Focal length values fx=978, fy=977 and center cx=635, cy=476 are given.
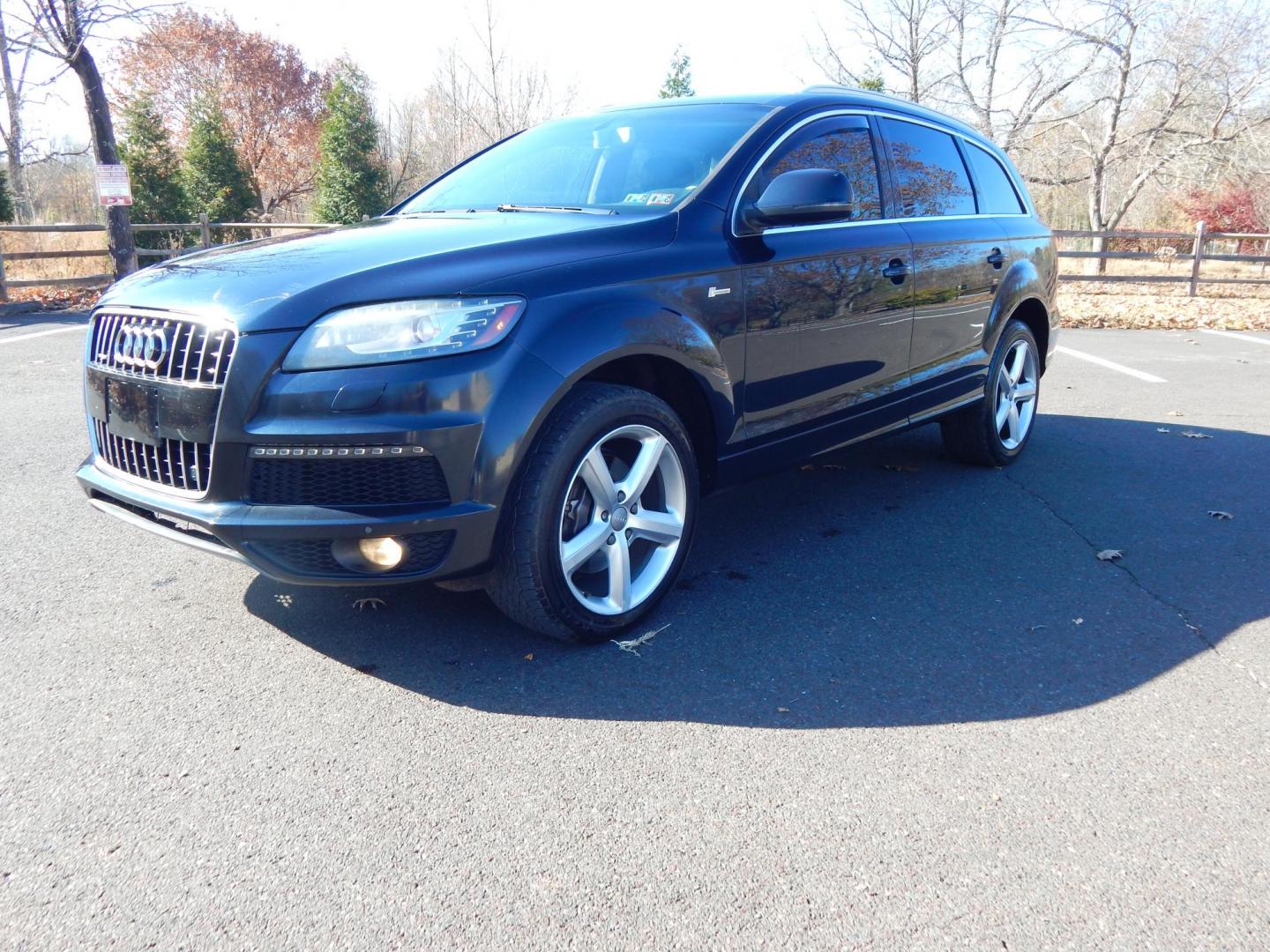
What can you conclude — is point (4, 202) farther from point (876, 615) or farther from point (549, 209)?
point (876, 615)

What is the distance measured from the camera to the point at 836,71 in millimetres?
23297

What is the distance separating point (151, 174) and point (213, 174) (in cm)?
550

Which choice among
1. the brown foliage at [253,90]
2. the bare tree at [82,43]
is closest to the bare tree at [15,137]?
the brown foliage at [253,90]

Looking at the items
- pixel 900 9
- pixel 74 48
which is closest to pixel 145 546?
pixel 74 48

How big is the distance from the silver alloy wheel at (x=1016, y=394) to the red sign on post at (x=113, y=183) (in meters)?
12.2

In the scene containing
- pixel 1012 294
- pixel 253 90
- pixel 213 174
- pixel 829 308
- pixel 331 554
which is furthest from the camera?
pixel 253 90

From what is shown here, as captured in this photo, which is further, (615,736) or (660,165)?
(660,165)

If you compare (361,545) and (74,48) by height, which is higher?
(74,48)

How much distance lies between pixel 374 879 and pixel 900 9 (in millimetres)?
23917

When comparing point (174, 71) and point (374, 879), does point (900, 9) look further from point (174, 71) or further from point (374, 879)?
point (174, 71)

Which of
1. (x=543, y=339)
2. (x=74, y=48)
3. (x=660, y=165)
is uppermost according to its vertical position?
(x=74, y=48)

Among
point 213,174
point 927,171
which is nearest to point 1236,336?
point 927,171

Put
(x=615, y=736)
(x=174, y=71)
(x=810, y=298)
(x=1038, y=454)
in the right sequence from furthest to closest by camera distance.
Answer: (x=174, y=71)
(x=1038, y=454)
(x=810, y=298)
(x=615, y=736)

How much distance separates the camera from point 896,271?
412 centimetres
